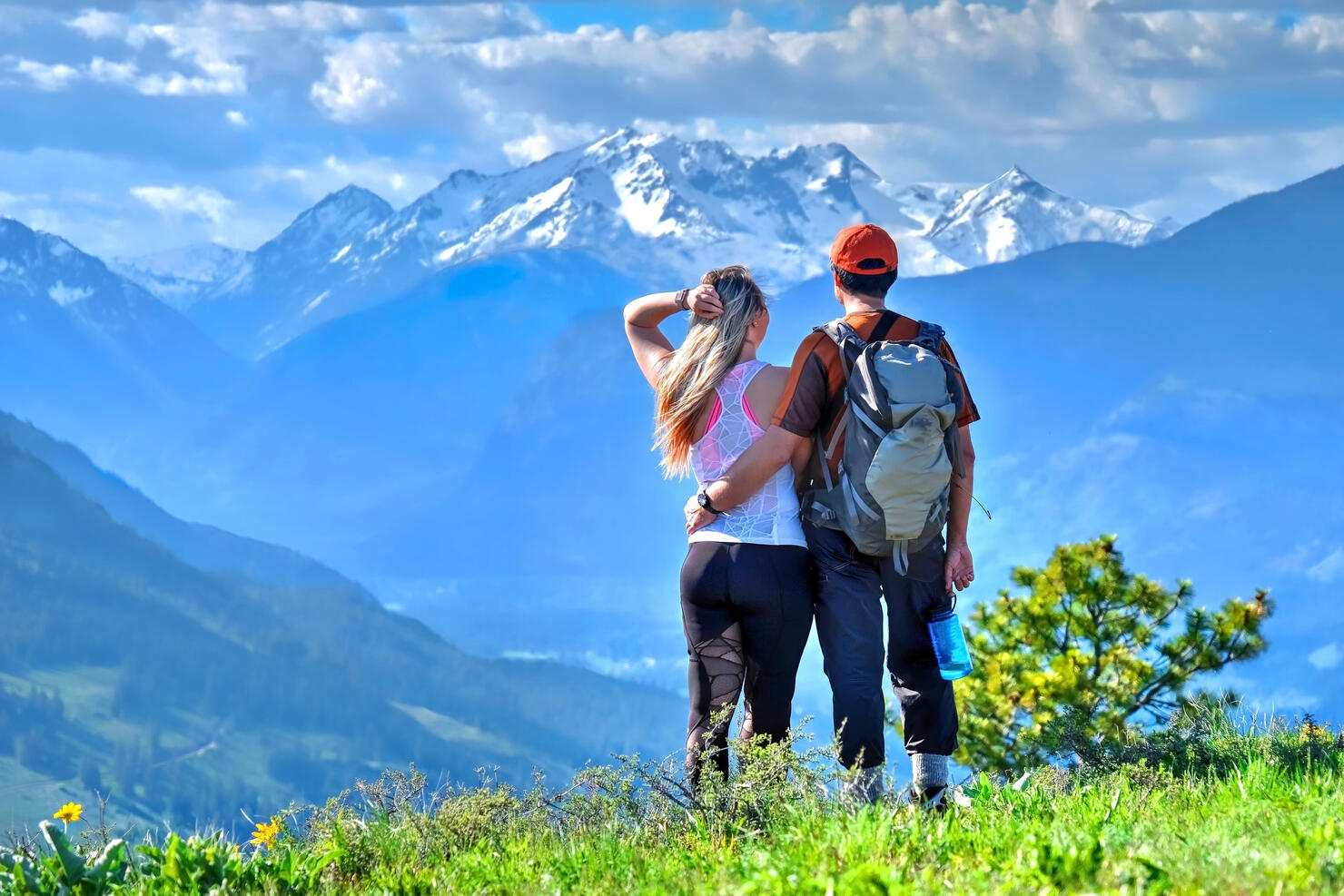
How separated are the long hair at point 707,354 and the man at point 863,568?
8.2 inches

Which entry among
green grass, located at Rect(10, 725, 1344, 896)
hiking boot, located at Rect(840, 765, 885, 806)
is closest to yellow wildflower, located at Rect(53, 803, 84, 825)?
green grass, located at Rect(10, 725, 1344, 896)

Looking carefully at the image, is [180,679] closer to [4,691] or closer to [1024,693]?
[4,691]

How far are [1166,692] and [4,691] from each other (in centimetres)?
14564

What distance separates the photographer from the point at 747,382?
14.2 feet

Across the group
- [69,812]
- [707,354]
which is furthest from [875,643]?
[69,812]

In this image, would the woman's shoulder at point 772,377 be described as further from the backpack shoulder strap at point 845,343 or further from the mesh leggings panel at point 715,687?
the mesh leggings panel at point 715,687

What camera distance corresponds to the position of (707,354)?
4328mm

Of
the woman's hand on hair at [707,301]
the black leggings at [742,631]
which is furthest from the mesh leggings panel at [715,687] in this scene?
the woman's hand on hair at [707,301]

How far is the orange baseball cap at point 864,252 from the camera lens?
427 centimetres

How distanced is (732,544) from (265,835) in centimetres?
168

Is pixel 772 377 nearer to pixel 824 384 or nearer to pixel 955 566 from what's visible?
pixel 824 384

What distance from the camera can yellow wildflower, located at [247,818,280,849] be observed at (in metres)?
4.09

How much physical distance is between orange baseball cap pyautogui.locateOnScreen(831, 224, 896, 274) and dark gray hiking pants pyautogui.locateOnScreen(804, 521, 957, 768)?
0.83m

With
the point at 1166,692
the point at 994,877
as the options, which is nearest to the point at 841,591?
the point at 994,877
